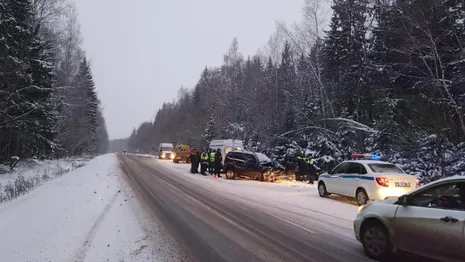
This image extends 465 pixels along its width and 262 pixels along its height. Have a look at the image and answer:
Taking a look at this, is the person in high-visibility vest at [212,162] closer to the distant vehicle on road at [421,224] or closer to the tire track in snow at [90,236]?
the tire track in snow at [90,236]

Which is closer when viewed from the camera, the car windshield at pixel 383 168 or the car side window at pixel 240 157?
the car windshield at pixel 383 168

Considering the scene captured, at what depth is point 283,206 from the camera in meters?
12.3

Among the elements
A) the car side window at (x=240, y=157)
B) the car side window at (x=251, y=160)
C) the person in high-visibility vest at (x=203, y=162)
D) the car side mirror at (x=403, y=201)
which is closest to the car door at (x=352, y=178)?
the car side mirror at (x=403, y=201)

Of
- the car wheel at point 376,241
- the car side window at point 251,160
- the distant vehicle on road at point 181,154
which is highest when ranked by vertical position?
the distant vehicle on road at point 181,154

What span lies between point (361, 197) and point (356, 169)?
3.52 ft

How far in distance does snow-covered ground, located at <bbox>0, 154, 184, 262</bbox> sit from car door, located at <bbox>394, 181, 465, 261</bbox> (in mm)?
3662

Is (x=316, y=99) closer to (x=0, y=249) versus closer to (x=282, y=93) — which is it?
(x=282, y=93)

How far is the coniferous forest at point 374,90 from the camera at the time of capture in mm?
19625

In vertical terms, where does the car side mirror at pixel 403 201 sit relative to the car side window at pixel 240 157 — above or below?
below

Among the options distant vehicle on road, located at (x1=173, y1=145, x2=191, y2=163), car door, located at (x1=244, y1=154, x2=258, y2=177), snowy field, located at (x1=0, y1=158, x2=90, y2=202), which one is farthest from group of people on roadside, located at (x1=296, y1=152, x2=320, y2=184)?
distant vehicle on road, located at (x1=173, y1=145, x2=191, y2=163)

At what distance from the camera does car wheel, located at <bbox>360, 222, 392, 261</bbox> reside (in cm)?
618

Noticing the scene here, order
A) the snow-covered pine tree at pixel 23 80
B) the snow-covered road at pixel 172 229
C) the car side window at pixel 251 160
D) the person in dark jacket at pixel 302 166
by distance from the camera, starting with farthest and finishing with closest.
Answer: the car side window at pixel 251 160 → the snow-covered pine tree at pixel 23 80 → the person in dark jacket at pixel 302 166 → the snow-covered road at pixel 172 229

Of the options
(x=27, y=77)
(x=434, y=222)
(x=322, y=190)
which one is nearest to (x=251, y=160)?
(x=322, y=190)

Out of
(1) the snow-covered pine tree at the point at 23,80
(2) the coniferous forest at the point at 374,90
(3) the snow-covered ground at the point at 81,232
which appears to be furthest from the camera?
(1) the snow-covered pine tree at the point at 23,80
